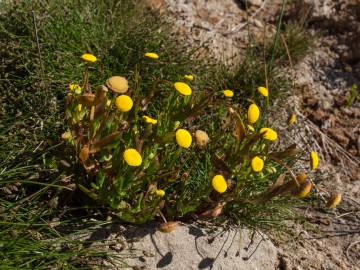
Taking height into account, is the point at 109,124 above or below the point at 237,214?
above

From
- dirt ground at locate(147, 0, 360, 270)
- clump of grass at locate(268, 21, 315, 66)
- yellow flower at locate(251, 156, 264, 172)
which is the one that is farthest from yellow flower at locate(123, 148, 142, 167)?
clump of grass at locate(268, 21, 315, 66)

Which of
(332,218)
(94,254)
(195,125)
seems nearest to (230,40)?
(195,125)

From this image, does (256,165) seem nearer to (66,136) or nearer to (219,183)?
(219,183)

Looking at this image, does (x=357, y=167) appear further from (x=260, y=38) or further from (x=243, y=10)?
(x=243, y=10)

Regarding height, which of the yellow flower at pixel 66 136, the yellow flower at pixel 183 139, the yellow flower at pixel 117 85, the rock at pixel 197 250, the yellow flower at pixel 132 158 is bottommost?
the rock at pixel 197 250

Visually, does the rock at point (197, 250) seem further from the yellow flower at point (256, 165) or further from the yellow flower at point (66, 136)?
the yellow flower at point (66, 136)

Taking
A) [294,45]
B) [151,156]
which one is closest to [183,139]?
[151,156]

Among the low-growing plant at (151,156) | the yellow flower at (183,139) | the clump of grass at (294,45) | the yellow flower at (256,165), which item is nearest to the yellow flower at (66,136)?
the low-growing plant at (151,156)
